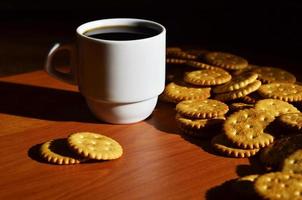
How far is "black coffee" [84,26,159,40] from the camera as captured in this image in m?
0.75

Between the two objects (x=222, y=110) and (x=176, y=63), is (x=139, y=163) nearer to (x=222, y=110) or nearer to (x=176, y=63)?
(x=222, y=110)

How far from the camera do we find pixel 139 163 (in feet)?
2.23

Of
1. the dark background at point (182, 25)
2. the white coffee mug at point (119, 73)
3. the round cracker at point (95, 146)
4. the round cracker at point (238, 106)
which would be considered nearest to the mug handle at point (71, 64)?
the white coffee mug at point (119, 73)

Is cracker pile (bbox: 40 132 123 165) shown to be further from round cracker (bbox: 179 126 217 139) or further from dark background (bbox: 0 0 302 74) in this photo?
dark background (bbox: 0 0 302 74)

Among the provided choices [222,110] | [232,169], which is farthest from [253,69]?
[232,169]

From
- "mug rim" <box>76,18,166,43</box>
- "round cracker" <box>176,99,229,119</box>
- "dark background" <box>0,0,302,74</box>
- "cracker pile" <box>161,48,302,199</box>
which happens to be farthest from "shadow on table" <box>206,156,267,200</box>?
"dark background" <box>0,0,302,74</box>

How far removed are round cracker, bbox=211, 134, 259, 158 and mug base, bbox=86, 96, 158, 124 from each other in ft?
0.36

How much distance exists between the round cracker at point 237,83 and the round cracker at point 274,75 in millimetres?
65

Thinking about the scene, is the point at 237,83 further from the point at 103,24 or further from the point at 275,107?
the point at 103,24

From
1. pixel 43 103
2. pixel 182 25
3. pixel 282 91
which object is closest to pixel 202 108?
pixel 282 91

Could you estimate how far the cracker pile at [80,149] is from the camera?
0.66 metres

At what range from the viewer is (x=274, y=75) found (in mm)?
905

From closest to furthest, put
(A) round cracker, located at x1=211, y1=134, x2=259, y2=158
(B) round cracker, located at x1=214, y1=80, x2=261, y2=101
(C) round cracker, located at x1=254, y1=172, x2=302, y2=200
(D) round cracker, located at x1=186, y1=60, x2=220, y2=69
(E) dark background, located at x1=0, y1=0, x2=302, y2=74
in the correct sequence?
1. (C) round cracker, located at x1=254, y1=172, x2=302, y2=200
2. (A) round cracker, located at x1=211, y1=134, x2=259, y2=158
3. (B) round cracker, located at x1=214, y1=80, x2=261, y2=101
4. (D) round cracker, located at x1=186, y1=60, x2=220, y2=69
5. (E) dark background, located at x1=0, y1=0, x2=302, y2=74

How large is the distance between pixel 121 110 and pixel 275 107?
8.2 inches
